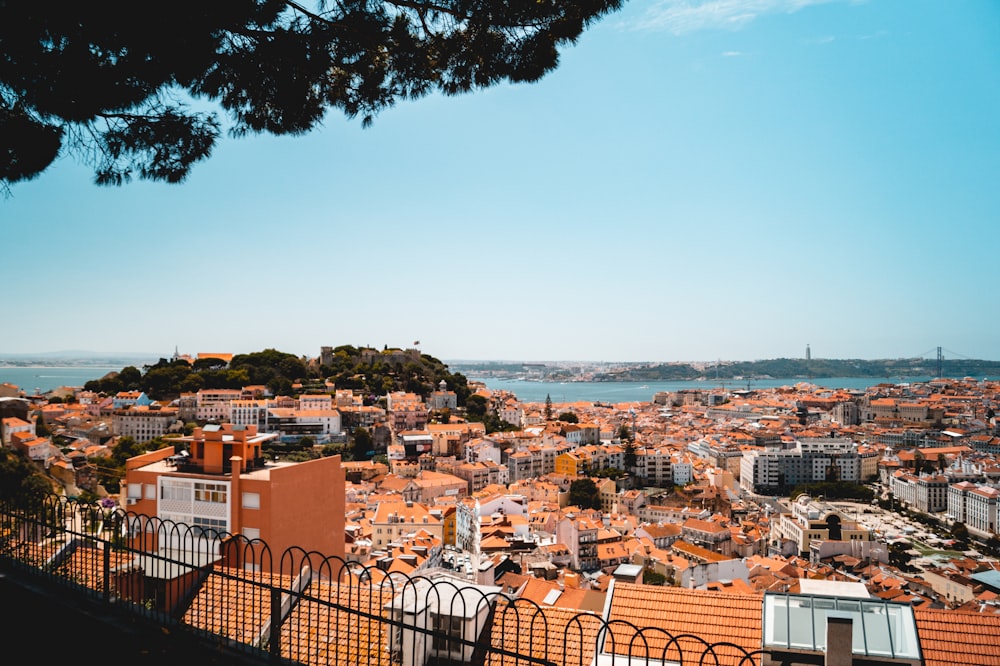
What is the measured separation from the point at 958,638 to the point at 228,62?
5182 millimetres

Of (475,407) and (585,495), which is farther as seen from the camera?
(475,407)

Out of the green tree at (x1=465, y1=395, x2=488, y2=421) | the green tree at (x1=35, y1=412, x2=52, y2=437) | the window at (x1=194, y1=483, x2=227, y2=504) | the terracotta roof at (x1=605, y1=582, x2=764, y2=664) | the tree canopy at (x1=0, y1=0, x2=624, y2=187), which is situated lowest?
the green tree at (x1=465, y1=395, x2=488, y2=421)

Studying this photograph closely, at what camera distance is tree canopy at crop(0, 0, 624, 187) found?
2.71 meters

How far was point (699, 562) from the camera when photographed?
634 inches

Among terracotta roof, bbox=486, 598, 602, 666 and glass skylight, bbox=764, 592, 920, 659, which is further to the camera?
terracotta roof, bbox=486, 598, 602, 666

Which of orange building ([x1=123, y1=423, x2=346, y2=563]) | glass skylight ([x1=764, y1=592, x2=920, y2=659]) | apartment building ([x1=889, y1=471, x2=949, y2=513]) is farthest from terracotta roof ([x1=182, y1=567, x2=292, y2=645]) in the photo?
apartment building ([x1=889, y1=471, x2=949, y2=513])

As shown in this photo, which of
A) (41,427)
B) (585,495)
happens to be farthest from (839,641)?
(41,427)

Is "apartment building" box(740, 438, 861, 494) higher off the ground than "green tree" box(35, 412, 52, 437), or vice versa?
"green tree" box(35, 412, 52, 437)

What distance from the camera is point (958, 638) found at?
12.1ft

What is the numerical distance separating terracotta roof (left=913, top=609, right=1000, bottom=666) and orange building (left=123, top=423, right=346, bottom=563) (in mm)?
5295

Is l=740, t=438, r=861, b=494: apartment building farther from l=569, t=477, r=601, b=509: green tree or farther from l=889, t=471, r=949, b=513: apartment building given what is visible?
l=569, t=477, r=601, b=509: green tree

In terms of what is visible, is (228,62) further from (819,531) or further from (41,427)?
(41,427)

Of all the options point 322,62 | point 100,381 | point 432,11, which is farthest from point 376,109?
point 100,381

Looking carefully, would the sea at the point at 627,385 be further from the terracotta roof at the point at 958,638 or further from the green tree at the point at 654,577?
the terracotta roof at the point at 958,638
